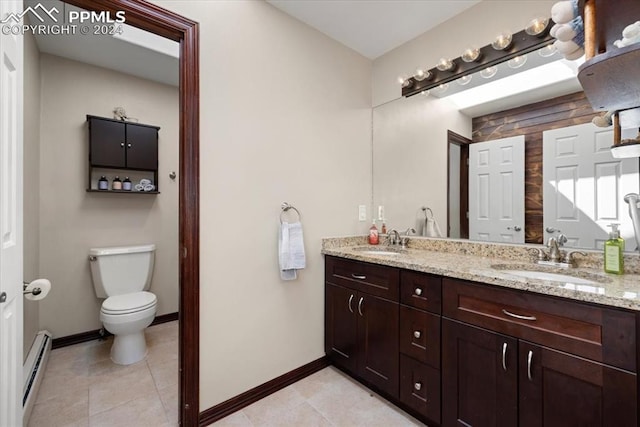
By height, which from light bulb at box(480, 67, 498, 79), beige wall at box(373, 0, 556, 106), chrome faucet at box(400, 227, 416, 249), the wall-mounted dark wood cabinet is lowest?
chrome faucet at box(400, 227, 416, 249)

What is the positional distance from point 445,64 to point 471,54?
169mm

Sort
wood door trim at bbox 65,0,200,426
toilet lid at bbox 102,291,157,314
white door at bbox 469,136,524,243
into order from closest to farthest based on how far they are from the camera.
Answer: wood door trim at bbox 65,0,200,426 < white door at bbox 469,136,524,243 < toilet lid at bbox 102,291,157,314

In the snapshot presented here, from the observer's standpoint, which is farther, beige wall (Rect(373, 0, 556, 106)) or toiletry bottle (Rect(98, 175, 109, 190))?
toiletry bottle (Rect(98, 175, 109, 190))

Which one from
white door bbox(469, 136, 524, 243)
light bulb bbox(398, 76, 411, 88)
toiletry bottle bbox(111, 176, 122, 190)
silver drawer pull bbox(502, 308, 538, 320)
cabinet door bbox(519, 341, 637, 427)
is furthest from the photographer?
toiletry bottle bbox(111, 176, 122, 190)

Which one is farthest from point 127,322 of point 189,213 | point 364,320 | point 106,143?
point 364,320

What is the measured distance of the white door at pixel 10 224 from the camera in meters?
0.83

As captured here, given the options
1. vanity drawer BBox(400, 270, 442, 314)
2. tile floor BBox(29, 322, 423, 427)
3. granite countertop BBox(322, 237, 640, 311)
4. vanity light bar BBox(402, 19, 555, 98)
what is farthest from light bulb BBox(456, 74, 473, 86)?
tile floor BBox(29, 322, 423, 427)

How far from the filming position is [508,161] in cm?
178

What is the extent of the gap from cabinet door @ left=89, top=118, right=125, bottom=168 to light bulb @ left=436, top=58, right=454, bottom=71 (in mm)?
2724

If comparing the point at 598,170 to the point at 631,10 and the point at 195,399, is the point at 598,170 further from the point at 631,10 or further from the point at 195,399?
the point at 195,399

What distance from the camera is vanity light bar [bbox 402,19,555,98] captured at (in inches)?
63.3

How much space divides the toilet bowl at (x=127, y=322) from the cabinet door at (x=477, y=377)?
2.06m

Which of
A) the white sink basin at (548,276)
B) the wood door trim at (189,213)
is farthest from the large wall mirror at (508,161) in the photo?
the wood door trim at (189,213)

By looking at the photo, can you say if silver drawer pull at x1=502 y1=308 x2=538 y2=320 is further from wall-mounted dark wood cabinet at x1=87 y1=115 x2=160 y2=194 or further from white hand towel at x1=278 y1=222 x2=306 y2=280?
wall-mounted dark wood cabinet at x1=87 y1=115 x2=160 y2=194
